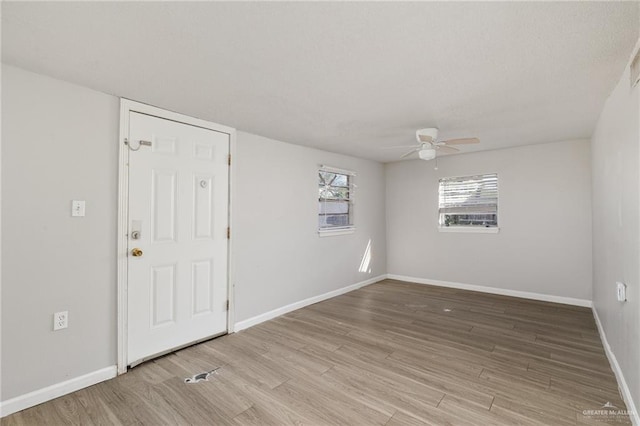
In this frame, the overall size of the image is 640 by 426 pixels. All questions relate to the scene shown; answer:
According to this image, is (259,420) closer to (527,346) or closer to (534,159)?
(527,346)

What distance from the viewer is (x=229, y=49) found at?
182 cm

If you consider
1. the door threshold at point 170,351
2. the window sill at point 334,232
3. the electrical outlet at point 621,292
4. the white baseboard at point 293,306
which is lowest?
the door threshold at point 170,351

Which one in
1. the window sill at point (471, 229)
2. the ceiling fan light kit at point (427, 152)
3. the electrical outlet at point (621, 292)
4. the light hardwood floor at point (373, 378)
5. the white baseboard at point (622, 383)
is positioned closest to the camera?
the white baseboard at point (622, 383)

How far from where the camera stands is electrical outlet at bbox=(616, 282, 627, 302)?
6.89ft

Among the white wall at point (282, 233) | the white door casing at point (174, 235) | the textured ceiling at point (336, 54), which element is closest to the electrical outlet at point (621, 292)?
the textured ceiling at point (336, 54)

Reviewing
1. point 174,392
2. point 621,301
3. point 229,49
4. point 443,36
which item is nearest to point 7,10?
point 229,49

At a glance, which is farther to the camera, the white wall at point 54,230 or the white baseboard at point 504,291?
the white baseboard at point 504,291

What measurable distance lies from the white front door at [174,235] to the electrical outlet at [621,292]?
3415mm

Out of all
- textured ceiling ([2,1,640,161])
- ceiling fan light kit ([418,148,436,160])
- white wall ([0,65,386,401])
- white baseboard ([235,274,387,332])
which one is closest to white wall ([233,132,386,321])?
white baseboard ([235,274,387,332])

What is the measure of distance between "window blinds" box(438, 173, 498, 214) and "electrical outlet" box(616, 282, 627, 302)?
2.76m

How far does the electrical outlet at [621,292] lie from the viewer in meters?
2.10

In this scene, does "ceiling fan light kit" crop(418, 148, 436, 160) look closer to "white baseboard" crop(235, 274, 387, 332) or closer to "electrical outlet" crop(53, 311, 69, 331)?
"white baseboard" crop(235, 274, 387, 332)

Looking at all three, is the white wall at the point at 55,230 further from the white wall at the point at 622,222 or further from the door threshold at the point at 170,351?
the white wall at the point at 622,222

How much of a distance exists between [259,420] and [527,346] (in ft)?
8.61
